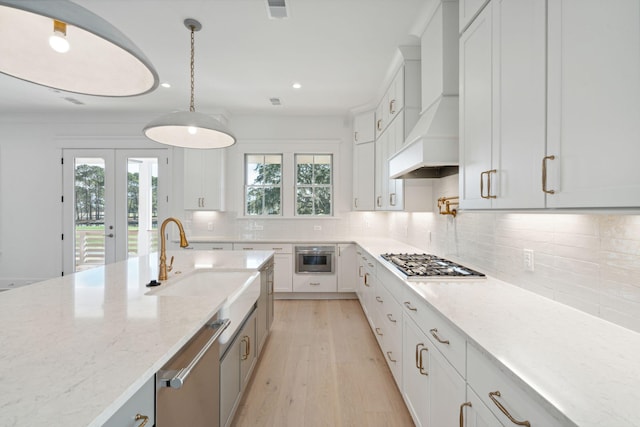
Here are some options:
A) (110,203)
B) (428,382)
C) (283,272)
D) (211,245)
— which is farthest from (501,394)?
(110,203)

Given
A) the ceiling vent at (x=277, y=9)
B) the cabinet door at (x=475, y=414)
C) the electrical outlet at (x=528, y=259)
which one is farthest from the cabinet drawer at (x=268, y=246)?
the cabinet door at (x=475, y=414)

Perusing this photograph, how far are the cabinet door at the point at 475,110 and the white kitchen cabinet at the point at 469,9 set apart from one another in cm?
4

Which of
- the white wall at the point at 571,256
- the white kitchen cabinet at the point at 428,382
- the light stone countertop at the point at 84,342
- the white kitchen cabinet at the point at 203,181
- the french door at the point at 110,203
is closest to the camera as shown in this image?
the light stone countertop at the point at 84,342

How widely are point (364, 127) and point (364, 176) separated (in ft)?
2.40

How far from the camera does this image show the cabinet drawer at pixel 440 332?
1.11 m

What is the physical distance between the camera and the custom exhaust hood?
1838mm

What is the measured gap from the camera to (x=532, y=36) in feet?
3.65

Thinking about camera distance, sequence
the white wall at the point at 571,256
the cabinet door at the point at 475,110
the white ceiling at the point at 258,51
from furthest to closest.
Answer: the white ceiling at the point at 258,51, the cabinet door at the point at 475,110, the white wall at the point at 571,256

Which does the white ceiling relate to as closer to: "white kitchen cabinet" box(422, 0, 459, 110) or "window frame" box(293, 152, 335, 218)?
"white kitchen cabinet" box(422, 0, 459, 110)

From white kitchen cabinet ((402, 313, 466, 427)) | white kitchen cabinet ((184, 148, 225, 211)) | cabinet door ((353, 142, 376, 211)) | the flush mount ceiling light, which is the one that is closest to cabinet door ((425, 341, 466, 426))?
white kitchen cabinet ((402, 313, 466, 427))

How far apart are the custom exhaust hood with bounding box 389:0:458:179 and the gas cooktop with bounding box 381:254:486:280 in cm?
71

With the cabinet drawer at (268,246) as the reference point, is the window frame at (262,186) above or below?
above

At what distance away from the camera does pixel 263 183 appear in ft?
15.5

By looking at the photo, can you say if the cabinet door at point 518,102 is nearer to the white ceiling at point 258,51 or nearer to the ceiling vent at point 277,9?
the white ceiling at point 258,51
